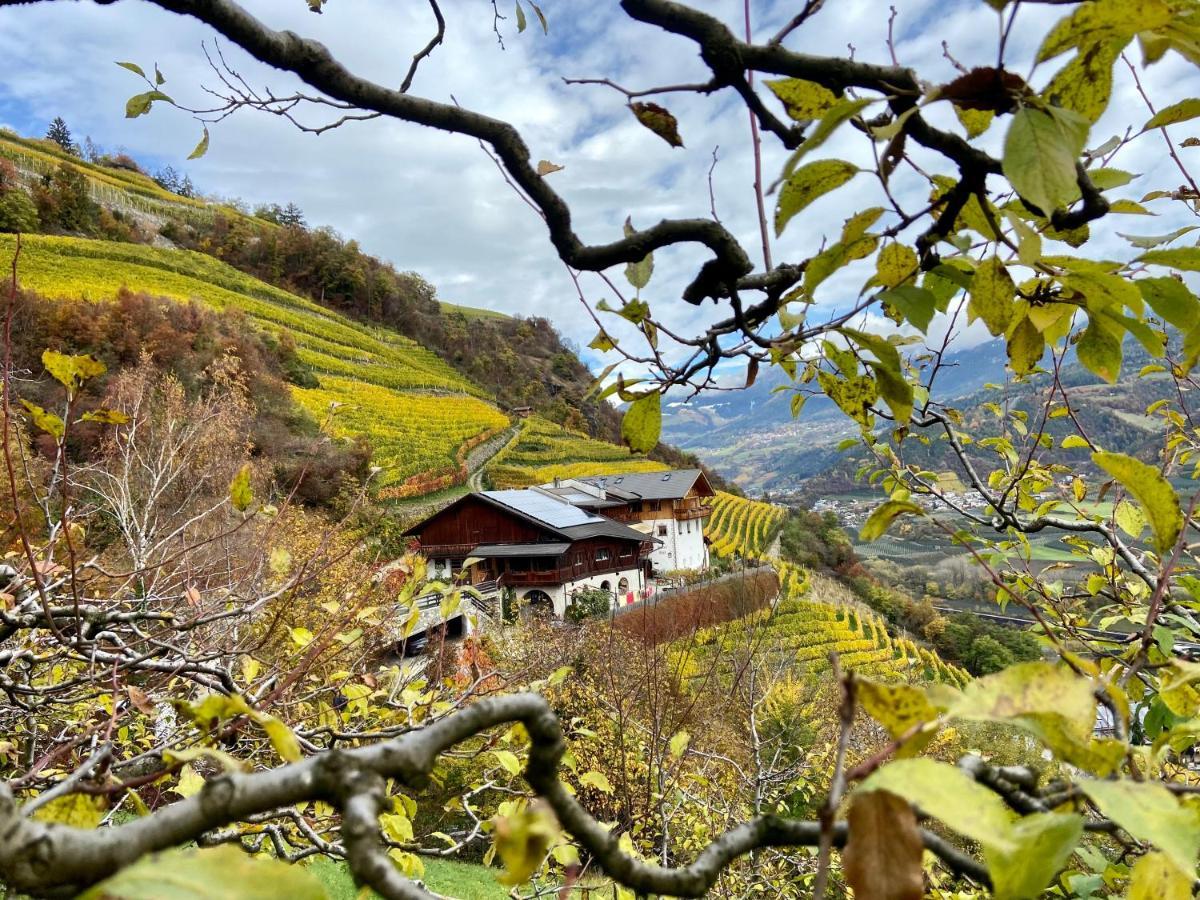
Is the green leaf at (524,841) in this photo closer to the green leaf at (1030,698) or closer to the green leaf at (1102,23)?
the green leaf at (1030,698)

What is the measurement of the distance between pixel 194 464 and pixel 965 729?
17012 mm

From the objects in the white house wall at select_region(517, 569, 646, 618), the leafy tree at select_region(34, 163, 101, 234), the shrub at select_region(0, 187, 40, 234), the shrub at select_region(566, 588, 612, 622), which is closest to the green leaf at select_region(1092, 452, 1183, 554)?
the shrub at select_region(566, 588, 612, 622)

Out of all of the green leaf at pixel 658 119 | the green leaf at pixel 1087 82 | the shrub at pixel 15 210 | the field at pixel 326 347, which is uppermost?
the shrub at pixel 15 210

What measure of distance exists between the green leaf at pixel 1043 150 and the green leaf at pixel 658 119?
0.52m

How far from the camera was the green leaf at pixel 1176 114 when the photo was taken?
0.74 m

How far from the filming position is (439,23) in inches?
61.1

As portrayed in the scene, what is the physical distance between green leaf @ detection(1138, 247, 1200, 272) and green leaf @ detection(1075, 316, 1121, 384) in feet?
0.32

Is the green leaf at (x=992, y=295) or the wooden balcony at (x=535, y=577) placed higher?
the green leaf at (x=992, y=295)

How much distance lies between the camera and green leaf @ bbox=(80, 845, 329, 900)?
0.25 metres

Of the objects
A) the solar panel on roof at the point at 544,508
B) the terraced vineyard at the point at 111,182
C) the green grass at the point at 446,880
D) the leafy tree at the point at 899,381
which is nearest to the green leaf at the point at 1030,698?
the leafy tree at the point at 899,381

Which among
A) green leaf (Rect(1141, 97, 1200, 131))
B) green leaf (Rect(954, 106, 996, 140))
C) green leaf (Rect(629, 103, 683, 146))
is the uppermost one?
green leaf (Rect(629, 103, 683, 146))

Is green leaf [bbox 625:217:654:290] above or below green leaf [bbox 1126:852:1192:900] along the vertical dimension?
above

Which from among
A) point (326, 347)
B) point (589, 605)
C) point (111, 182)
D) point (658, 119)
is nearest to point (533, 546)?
point (589, 605)

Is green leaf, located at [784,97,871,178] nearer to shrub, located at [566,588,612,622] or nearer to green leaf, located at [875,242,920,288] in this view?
green leaf, located at [875,242,920,288]
